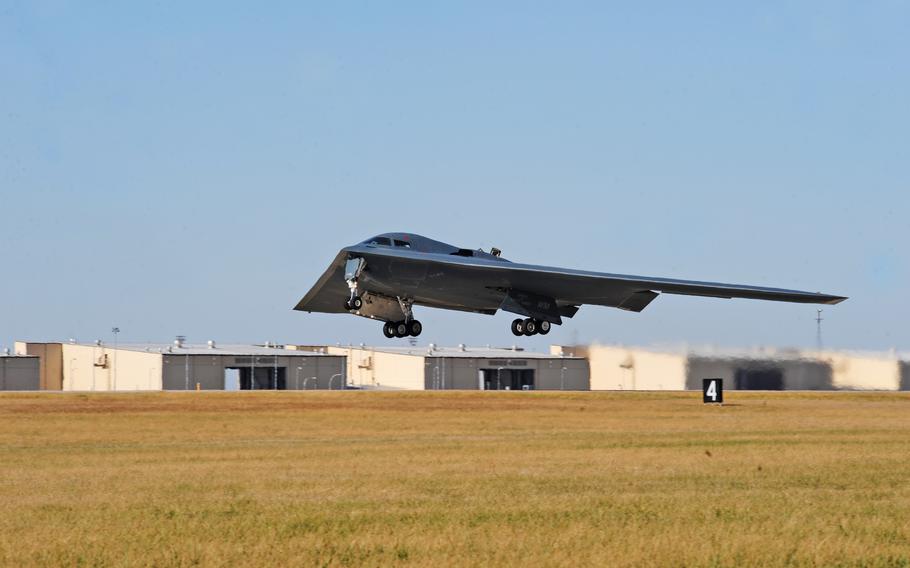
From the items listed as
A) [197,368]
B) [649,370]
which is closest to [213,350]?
[197,368]

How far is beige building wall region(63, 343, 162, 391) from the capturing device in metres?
117

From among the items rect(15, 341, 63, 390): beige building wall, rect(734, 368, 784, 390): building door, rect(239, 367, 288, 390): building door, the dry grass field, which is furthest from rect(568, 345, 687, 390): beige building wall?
rect(15, 341, 63, 390): beige building wall

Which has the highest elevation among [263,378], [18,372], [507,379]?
[18,372]

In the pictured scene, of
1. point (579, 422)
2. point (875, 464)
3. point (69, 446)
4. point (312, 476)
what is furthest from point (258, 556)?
point (579, 422)

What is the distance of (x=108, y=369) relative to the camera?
125812 millimetres

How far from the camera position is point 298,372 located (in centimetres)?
12094

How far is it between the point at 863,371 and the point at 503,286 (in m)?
66.0

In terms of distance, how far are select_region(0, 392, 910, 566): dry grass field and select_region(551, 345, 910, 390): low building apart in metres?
2.80

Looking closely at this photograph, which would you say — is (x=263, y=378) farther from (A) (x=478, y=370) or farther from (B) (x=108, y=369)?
(A) (x=478, y=370)

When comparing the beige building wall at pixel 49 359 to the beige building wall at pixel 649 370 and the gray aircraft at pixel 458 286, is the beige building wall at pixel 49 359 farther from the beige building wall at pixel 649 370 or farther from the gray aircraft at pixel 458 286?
the gray aircraft at pixel 458 286

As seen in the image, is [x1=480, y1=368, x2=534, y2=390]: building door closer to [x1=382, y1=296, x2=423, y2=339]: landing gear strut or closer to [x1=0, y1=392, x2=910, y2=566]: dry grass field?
[x1=0, y1=392, x2=910, y2=566]: dry grass field

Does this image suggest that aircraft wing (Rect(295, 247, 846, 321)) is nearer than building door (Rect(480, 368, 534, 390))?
Yes

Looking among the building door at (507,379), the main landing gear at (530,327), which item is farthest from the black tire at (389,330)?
the building door at (507,379)

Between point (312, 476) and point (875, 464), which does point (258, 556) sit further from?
point (875, 464)
